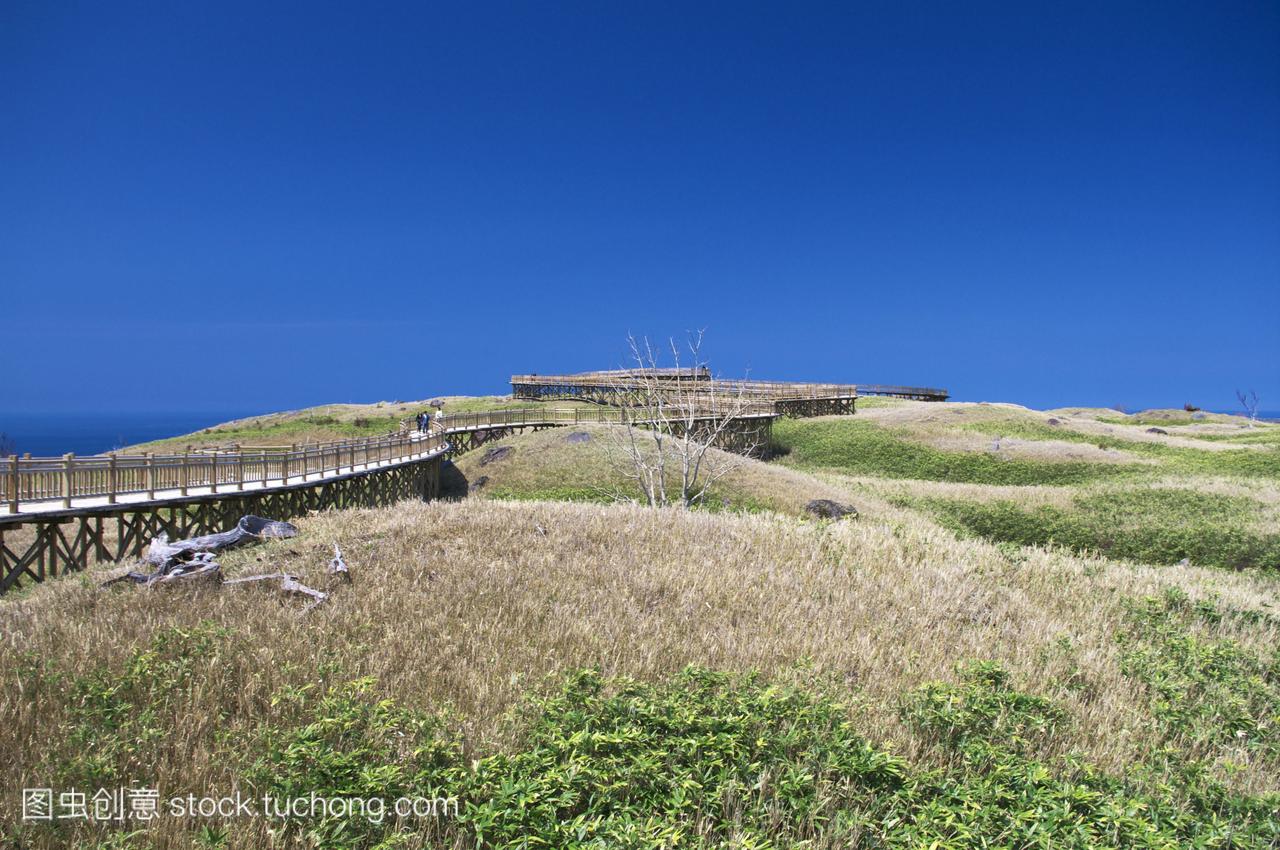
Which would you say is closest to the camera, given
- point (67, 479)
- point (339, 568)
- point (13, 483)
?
point (339, 568)

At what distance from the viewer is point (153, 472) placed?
18.6 meters

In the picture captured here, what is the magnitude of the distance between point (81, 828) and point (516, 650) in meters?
3.02

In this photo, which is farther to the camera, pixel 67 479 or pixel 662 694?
pixel 67 479

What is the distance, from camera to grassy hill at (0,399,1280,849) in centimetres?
377

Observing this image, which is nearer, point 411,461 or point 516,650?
point 516,650

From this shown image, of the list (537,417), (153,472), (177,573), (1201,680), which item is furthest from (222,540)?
(537,417)

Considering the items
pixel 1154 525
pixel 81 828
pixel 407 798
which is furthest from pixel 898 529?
pixel 1154 525

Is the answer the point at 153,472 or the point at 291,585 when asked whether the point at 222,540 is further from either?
the point at 153,472

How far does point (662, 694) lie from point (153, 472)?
62.7 feet

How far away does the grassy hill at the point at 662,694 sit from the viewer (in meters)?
3.77

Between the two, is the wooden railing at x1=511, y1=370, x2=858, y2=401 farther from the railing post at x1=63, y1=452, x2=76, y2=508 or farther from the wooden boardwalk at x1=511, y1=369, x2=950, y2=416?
the railing post at x1=63, y1=452, x2=76, y2=508

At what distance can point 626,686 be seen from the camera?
5.05 m

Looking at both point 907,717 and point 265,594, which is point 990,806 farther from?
point 265,594

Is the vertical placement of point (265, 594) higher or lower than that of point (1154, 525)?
higher
